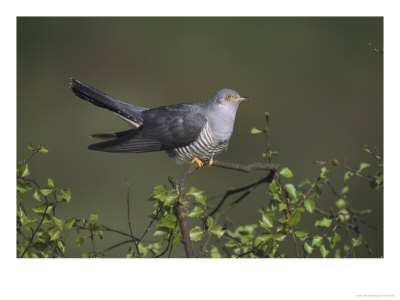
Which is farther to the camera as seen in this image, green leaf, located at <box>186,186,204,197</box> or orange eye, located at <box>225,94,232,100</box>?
orange eye, located at <box>225,94,232,100</box>

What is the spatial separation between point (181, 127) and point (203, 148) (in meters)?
0.13

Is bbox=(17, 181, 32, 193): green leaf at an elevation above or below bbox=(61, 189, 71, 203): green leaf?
above

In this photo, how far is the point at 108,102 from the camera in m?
1.85

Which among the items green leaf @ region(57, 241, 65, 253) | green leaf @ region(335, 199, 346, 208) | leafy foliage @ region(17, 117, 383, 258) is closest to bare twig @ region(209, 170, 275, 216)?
leafy foliage @ region(17, 117, 383, 258)

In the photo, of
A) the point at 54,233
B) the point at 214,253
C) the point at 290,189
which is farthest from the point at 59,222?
the point at 290,189

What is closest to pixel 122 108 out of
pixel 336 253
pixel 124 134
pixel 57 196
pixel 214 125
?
pixel 124 134

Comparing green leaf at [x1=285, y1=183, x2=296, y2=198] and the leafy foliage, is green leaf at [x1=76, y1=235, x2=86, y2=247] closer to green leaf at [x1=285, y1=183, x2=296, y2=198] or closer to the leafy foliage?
the leafy foliage

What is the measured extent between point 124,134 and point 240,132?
1661mm

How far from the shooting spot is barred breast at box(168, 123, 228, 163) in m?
1.82

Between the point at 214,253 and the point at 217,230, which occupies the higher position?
the point at 217,230

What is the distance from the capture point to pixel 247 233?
1.55 metres

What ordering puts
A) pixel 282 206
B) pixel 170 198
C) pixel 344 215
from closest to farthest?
pixel 170 198 < pixel 282 206 < pixel 344 215

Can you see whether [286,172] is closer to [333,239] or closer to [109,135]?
[333,239]

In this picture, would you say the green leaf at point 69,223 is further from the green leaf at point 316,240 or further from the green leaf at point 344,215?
the green leaf at point 344,215
